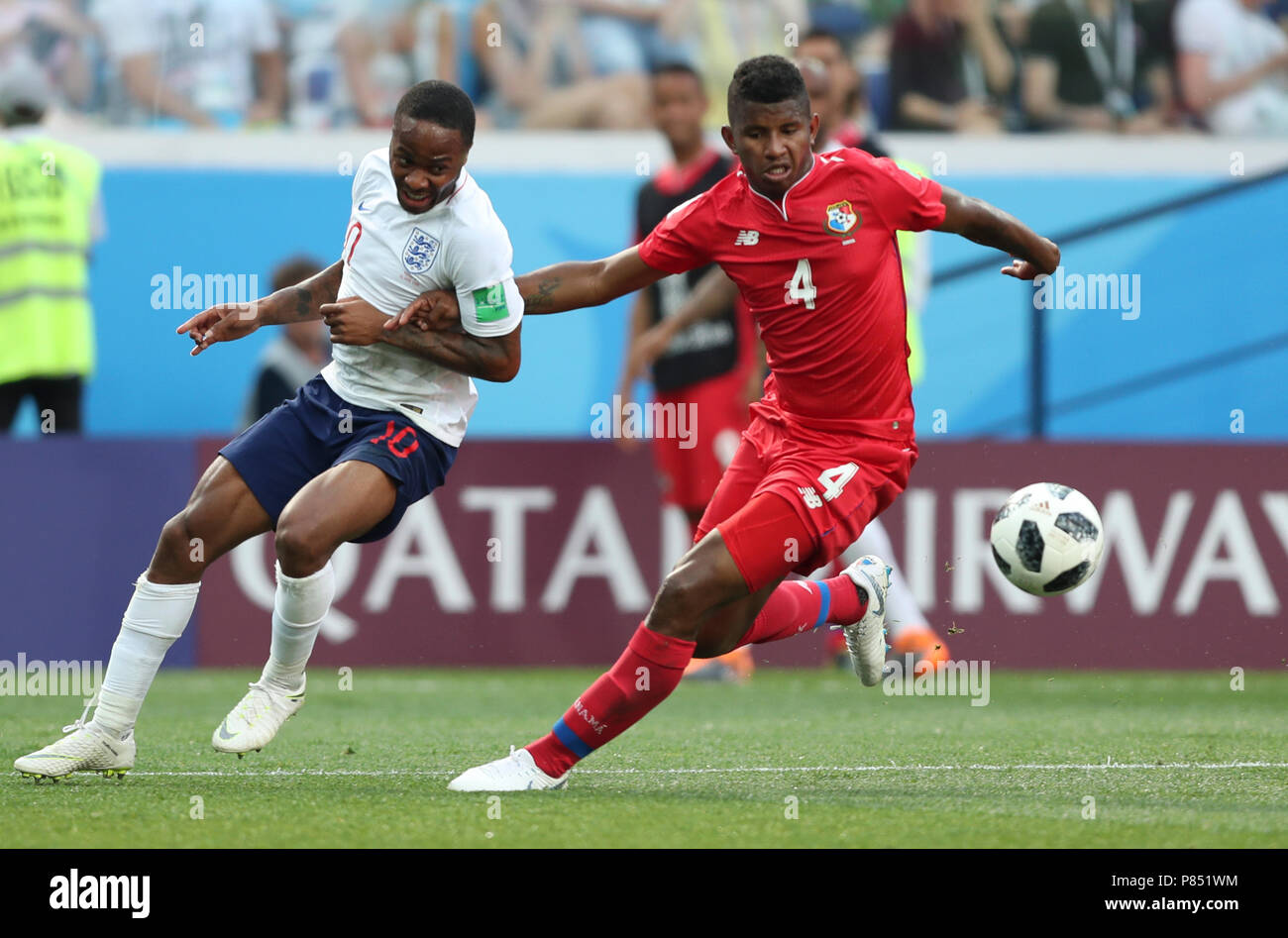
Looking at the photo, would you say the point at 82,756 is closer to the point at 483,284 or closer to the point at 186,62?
the point at 483,284

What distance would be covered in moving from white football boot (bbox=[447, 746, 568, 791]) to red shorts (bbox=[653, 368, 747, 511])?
388 centimetres

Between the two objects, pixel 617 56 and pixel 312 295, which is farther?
pixel 617 56

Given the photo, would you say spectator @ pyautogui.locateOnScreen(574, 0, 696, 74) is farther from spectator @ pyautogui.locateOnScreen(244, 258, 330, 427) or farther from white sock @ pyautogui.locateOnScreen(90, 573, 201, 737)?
white sock @ pyautogui.locateOnScreen(90, 573, 201, 737)

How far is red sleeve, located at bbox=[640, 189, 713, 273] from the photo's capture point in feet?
19.3

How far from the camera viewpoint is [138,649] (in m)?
5.72

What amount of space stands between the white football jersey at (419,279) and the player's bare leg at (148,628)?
1.90 ft

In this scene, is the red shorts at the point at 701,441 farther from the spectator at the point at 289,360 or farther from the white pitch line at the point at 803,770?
the white pitch line at the point at 803,770

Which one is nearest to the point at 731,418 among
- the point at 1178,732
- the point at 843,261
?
the point at 1178,732

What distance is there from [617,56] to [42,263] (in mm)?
4399

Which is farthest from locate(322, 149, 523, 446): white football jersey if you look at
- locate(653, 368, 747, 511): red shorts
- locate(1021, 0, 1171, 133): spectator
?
locate(1021, 0, 1171, 133): spectator

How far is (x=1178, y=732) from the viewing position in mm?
7164

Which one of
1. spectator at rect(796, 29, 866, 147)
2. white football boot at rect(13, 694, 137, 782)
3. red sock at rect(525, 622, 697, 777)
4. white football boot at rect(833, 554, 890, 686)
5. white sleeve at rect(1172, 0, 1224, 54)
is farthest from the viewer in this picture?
white sleeve at rect(1172, 0, 1224, 54)

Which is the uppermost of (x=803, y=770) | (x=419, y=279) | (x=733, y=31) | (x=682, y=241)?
(x=733, y=31)

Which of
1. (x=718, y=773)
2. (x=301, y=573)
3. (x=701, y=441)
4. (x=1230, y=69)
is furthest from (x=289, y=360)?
(x=1230, y=69)
